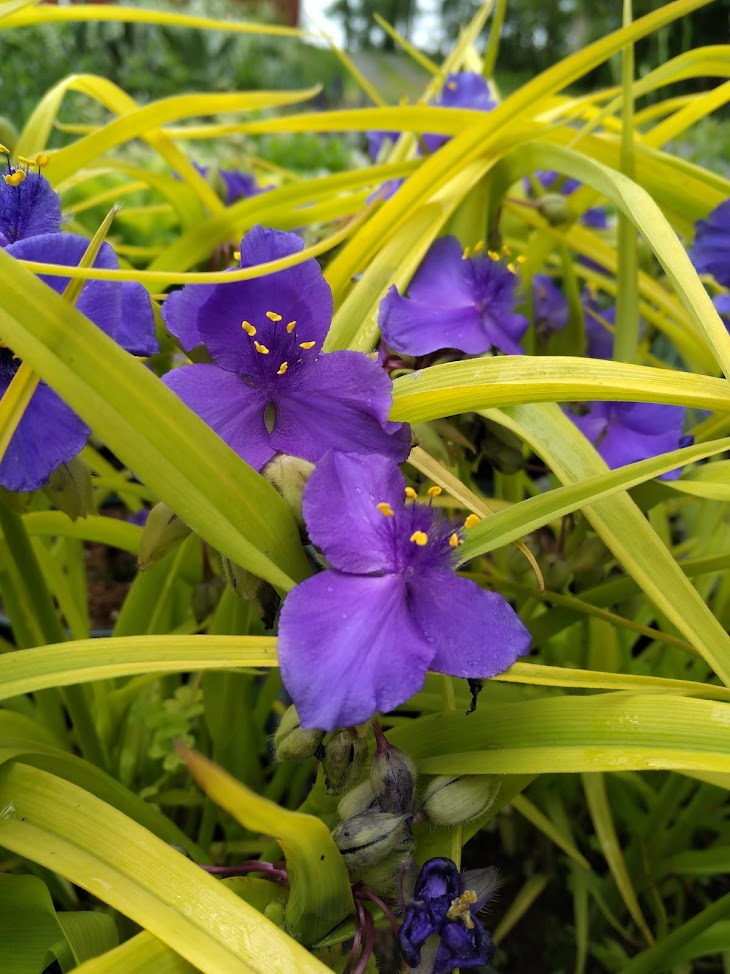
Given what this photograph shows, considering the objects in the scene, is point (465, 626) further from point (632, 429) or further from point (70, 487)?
point (632, 429)

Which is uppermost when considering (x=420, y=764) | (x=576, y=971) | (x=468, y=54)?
(x=468, y=54)

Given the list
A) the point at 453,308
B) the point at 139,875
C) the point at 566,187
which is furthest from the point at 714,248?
the point at 139,875

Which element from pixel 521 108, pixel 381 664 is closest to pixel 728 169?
pixel 521 108

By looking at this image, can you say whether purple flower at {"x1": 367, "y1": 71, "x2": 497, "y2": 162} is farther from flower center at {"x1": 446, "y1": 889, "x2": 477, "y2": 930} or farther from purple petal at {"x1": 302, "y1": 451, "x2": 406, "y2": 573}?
flower center at {"x1": 446, "y1": 889, "x2": 477, "y2": 930}

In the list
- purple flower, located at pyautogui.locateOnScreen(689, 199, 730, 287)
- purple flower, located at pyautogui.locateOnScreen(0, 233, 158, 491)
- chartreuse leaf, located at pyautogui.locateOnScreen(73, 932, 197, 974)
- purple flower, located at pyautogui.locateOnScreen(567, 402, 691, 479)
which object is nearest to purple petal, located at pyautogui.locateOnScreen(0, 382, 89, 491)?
purple flower, located at pyautogui.locateOnScreen(0, 233, 158, 491)

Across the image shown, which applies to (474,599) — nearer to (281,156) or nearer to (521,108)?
(521,108)

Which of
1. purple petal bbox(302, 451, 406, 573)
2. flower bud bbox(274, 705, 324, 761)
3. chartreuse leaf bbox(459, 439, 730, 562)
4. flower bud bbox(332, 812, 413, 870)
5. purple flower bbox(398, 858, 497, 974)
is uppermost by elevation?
purple petal bbox(302, 451, 406, 573)
